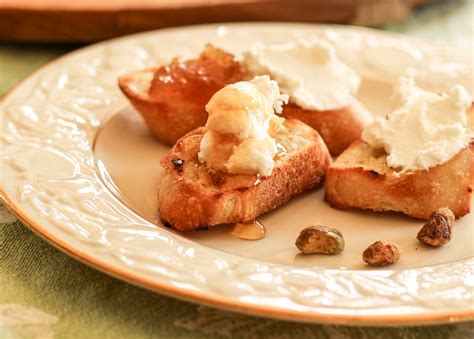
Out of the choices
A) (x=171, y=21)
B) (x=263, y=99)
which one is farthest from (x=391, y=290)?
(x=171, y=21)

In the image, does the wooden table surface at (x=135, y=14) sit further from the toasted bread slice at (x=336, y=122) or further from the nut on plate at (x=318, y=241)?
the nut on plate at (x=318, y=241)

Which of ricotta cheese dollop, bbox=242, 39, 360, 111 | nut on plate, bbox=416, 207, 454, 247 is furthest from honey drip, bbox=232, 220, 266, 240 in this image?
ricotta cheese dollop, bbox=242, 39, 360, 111

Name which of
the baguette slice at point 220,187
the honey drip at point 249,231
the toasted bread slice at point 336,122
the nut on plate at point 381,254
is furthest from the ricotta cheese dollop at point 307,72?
the nut on plate at point 381,254

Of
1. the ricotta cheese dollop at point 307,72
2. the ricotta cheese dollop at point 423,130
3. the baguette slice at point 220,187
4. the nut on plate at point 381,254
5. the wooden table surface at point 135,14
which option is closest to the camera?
Answer: the nut on plate at point 381,254

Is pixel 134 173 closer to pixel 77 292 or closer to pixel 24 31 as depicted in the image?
pixel 77 292

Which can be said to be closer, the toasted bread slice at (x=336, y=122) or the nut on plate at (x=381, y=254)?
the nut on plate at (x=381, y=254)

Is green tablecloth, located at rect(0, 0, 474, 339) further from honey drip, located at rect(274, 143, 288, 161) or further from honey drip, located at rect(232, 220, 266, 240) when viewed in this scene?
honey drip, located at rect(274, 143, 288, 161)
